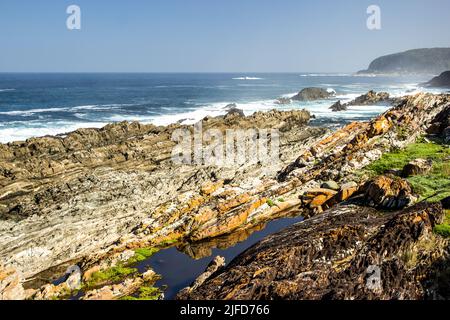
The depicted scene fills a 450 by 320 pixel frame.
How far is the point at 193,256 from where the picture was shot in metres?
20.0

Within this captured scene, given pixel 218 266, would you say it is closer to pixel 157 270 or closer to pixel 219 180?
pixel 157 270

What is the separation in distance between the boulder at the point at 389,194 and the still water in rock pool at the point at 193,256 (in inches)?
223

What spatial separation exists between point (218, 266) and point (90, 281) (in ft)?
20.1

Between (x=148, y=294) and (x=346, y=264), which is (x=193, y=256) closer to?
(x=148, y=294)

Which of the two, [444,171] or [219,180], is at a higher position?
[444,171]

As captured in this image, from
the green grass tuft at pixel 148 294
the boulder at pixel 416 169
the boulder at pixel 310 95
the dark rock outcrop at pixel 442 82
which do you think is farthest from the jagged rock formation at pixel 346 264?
the dark rock outcrop at pixel 442 82

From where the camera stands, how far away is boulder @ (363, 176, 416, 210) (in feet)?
53.0

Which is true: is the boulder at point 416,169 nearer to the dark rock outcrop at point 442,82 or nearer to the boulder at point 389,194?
the boulder at point 389,194

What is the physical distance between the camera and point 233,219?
888 inches

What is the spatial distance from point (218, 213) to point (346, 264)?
12.3 meters

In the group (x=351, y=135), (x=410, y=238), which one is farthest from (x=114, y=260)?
(x=351, y=135)

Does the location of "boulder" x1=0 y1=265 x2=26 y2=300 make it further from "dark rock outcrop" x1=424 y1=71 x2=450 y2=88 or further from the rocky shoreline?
"dark rock outcrop" x1=424 y1=71 x2=450 y2=88

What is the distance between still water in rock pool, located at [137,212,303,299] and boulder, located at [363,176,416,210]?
5664 millimetres

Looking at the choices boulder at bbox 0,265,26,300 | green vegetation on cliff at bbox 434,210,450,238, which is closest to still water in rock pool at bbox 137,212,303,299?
boulder at bbox 0,265,26,300
